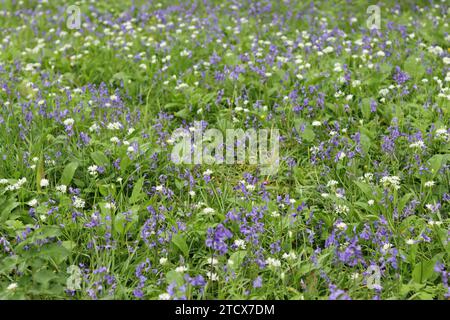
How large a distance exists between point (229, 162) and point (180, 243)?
4.16ft

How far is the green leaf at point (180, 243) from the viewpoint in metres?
3.63

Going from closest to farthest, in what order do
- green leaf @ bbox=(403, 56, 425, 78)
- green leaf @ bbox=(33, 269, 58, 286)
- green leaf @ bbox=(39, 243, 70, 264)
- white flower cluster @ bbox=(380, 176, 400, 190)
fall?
green leaf @ bbox=(33, 269, 58, 286), green leaf @ bbox=(39, 243, 70, 264), white flower cluster @ bbox=(380, 176, 400, 190), green leaf @ bbox=(403, 56, 425, 78)

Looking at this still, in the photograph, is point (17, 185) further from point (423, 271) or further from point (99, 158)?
point (423, 271)

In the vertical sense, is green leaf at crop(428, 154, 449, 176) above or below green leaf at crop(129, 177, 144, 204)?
above

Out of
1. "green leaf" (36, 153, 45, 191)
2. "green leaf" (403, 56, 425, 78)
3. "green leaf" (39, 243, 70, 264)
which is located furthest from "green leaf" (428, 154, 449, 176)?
"green leaf" (36, 153, 45, 191)

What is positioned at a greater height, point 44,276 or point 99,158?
point 99,158

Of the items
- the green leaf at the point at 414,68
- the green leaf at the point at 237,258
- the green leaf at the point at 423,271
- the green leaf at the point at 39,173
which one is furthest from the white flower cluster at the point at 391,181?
the green leaf at the point at 39,173

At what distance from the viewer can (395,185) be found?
4.01 metres

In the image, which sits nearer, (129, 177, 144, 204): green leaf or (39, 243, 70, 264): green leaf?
(39, 243, 70, 264): green leaf

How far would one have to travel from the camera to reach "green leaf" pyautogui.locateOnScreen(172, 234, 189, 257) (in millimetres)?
3631

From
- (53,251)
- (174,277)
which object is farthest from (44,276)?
(174,277)

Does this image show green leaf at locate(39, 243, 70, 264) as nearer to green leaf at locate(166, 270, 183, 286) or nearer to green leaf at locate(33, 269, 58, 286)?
green leaf at locate(33, 269, 58, 286)

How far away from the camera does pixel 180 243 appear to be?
364 cm
